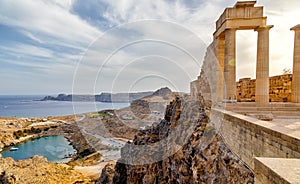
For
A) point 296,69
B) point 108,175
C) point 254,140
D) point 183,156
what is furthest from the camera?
point 108,175

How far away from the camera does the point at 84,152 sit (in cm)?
3584

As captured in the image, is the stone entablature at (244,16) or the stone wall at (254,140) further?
the stone entablature at (244,16)

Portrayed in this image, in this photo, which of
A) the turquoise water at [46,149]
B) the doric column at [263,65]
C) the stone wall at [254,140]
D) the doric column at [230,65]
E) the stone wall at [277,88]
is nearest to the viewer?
the stone wall at [254,140]

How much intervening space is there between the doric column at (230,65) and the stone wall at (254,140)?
2.63 metres

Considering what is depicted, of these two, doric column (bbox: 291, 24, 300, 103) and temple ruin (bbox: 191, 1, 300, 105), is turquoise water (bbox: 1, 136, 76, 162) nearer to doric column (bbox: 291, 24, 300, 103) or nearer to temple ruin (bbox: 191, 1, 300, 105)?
temple ruin (bbox: 191, 1, 300, 105)

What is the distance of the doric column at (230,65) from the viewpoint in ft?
29.6

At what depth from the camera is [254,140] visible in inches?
181

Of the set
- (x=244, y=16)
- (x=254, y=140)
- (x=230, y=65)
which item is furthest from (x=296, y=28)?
(x=254, y=140)

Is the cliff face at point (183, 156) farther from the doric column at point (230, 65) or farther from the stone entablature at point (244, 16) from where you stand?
the stone entablature at point (244, 16)

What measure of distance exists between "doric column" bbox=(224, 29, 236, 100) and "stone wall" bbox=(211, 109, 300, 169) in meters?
2.63

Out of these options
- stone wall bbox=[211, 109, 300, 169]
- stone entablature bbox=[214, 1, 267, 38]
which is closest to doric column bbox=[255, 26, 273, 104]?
stone entablature bbox=[214, 1, 267, 38]

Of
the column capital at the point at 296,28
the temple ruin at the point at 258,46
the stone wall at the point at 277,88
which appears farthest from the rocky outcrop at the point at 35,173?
the column capital at the point at 296,28

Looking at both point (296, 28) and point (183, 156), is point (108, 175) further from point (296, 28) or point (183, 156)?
point (296, 28)

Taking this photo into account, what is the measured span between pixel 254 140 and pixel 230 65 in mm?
5365
